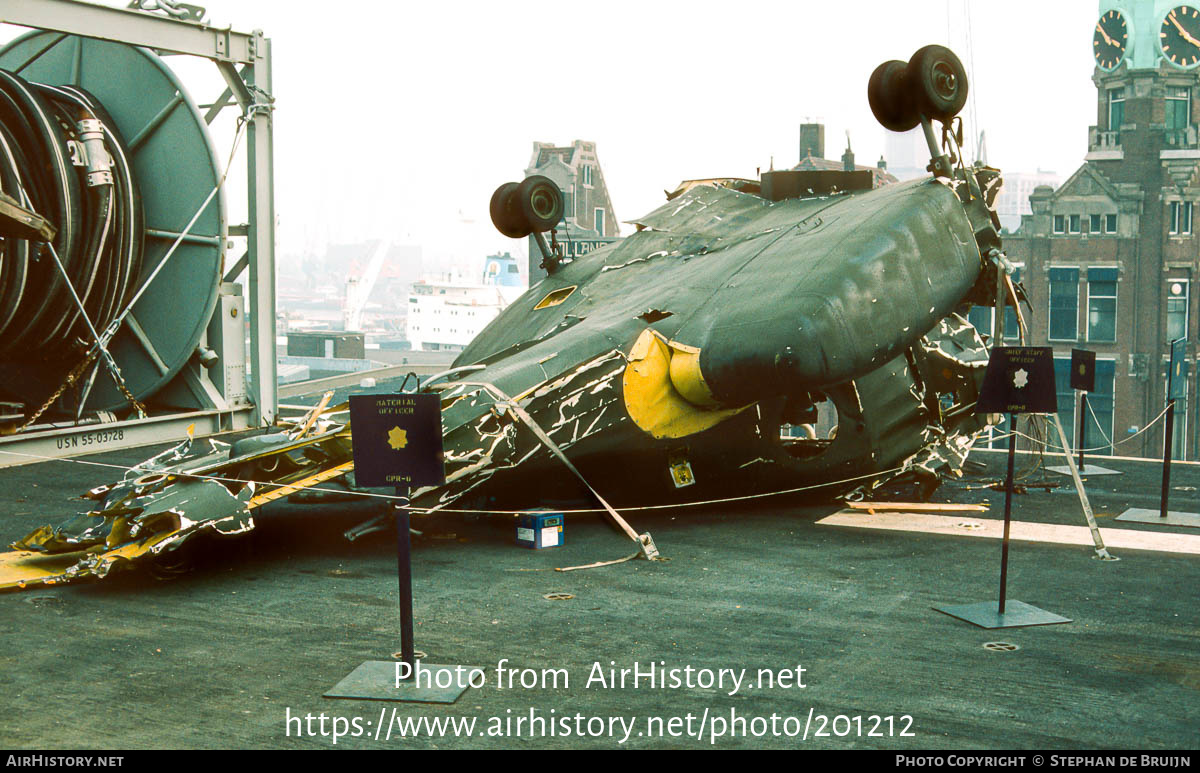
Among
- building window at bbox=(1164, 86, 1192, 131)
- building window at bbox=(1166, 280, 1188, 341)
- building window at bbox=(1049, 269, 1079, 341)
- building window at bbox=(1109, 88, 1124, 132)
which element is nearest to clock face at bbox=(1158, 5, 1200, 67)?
building window at bbox=(1164, 86, 1192, 131)

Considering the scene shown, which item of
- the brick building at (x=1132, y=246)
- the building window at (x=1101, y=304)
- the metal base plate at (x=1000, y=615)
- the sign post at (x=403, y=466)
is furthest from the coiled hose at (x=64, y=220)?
the building window at (x=1101, y=304)

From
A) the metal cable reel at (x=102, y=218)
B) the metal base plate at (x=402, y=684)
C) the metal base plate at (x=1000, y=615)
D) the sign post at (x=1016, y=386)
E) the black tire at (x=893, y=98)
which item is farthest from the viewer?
the metal cable reel at (x=102, y=218)

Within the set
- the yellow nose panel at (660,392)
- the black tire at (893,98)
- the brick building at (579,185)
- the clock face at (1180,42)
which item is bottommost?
the yellow nose panel at (660,392)

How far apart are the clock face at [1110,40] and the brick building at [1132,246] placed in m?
0.42

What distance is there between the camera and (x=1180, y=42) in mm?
48062

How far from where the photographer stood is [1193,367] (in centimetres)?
4709

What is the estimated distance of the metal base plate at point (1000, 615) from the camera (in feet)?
26.8

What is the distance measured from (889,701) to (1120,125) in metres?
48.3

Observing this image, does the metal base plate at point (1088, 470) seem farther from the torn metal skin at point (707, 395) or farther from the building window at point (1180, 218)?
the building window at point (1180, 218)

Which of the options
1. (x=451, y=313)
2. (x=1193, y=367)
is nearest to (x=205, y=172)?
(x=1193, y=367)
